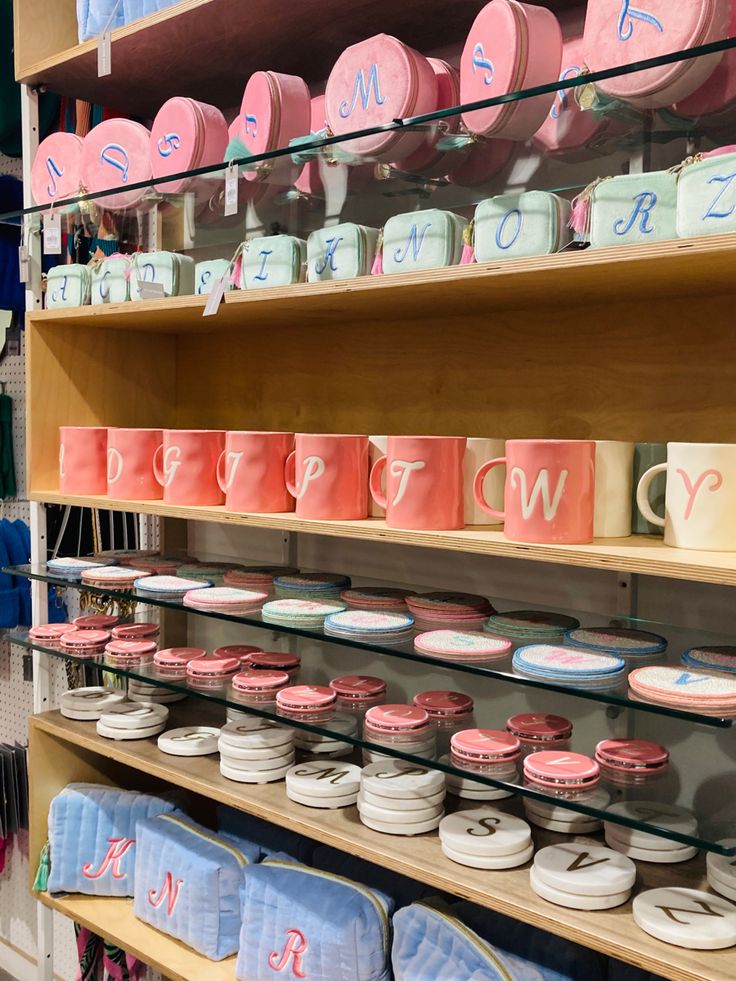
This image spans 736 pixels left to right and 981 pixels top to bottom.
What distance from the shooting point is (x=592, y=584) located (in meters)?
1.44

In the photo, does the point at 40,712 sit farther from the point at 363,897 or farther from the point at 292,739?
the point at 363,897

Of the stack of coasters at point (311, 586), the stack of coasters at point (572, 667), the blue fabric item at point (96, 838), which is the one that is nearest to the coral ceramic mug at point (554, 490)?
the stack of coasters at point (572, 667)

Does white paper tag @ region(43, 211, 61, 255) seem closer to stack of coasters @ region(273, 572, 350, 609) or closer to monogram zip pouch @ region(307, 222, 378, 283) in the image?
monogram zip pouch @ region(307, 222, 378, 283)

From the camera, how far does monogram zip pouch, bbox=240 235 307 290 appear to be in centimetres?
143

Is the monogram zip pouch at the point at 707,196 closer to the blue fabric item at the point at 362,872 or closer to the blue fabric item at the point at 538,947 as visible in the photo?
the blue fabric item at the point at 538,947

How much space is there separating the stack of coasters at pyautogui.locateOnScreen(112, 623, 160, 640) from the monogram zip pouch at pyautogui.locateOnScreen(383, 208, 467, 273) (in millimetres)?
922

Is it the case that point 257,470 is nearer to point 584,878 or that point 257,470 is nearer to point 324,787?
point 324,787

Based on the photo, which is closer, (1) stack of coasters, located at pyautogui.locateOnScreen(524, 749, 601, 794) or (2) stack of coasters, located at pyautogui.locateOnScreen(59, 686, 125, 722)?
(1) stack of coasters, located at pyautogui.locateOnScreen(524, 749, 601, 794)

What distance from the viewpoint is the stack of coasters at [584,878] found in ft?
3.69

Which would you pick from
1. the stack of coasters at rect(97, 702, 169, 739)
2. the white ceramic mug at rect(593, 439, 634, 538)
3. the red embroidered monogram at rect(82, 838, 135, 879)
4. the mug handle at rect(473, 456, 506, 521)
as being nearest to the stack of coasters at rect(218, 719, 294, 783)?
the stack of coasters at rect(97, 702, 169, 739)

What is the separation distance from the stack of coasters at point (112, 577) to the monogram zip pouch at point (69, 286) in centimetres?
51

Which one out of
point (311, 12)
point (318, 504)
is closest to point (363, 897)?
point (318, 504)

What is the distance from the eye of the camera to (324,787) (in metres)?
1.43

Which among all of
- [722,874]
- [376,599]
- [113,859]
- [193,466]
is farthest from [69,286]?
[722,874]
